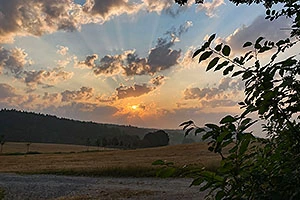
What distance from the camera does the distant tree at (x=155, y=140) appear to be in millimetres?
105500

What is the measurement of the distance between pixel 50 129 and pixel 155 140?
220 feet

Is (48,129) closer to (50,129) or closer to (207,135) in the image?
(50,129)

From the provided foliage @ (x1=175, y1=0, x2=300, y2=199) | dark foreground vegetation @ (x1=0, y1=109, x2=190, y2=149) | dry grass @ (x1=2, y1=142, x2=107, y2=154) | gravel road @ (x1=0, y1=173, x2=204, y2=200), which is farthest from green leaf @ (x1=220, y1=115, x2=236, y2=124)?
dark foreground vegetation @ (x1=0, y1=109, x2=190, y2=149)

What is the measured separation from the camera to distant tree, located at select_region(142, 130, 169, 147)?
106 metres

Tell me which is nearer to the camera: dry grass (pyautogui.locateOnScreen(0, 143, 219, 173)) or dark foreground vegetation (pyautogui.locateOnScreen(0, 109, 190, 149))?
dry grass (pyautogui.locateOnScreen(0, 143, 219, 173))

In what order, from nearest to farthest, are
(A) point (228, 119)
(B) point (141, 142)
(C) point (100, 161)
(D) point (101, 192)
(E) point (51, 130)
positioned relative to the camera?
(A) point (228, 119) → (D) point (101, 192) → (C) point (100, 161) → (B) point (141, 142) → (E) point (51, 130)

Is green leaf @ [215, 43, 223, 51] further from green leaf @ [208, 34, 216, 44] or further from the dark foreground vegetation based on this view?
the dark foreground vegetation

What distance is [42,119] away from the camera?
160 metres

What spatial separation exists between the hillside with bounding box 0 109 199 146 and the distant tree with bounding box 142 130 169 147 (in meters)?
32.7

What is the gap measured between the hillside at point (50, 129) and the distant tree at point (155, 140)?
3274 cm

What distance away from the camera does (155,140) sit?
349 feet

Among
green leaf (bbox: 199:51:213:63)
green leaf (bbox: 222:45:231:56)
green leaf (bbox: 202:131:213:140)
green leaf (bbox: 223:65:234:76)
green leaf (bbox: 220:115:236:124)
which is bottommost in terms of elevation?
green leaf (bbox: 202:131:213:140)

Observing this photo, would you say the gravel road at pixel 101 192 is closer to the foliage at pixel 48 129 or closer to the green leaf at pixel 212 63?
the green leaf at pixel 212 63

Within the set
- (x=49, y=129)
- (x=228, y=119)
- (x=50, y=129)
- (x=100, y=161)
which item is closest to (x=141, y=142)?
(x=100, y=161)
